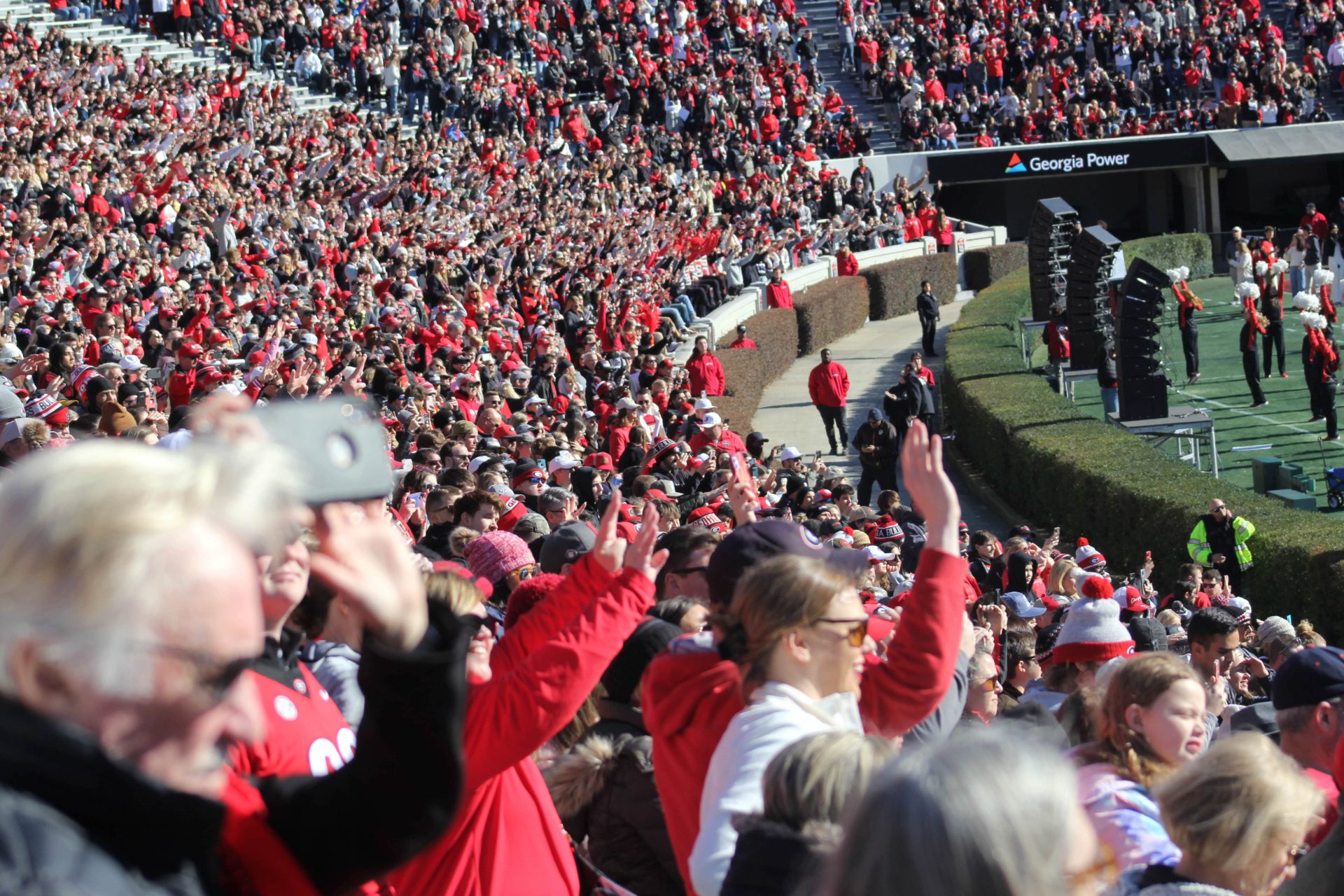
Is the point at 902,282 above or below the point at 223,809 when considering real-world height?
below

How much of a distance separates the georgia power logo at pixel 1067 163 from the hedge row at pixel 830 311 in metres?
9.52

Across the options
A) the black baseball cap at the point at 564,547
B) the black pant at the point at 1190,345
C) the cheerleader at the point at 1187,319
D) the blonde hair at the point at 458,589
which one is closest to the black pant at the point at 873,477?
the cheerleader at the point at 1187,319

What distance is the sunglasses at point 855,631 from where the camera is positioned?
3.20m

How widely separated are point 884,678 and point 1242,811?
768 mm

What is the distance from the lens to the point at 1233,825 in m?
2.93

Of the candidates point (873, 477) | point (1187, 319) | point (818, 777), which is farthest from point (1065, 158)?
point (818, 777)

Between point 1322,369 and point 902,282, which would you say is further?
point 902,282

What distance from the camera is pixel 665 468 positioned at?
13.8 m

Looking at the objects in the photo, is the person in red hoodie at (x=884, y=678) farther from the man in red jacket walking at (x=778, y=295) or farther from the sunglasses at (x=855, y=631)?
the man in red jacket walking at (x=778, y=295)

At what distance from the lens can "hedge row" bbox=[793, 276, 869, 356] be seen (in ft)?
104

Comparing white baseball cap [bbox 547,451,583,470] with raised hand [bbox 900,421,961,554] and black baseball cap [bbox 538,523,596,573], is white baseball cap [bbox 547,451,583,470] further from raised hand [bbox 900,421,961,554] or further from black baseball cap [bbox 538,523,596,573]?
raised hand [bbox 900,421,961,554]

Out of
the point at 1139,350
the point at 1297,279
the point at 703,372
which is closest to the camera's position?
the point at 1139,350

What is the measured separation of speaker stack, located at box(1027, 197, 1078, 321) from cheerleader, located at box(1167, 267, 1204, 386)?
125 inches

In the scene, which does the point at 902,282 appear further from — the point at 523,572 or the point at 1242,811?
the point at 1242,811
